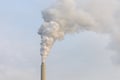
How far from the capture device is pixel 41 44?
30.7 meters

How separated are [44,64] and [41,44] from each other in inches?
72.4

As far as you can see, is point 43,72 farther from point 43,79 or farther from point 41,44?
point 41,44

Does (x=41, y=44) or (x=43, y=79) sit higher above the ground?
(x=41, y=44)

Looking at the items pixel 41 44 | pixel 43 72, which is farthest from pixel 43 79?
pixel 41 44

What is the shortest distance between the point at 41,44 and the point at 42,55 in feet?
3.45

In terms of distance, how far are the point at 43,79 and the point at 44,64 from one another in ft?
4.61

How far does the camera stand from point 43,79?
30.1 m

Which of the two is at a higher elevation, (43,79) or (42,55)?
(42,55)

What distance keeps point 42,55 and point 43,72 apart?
1668 millimetres

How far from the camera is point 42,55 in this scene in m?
31.0

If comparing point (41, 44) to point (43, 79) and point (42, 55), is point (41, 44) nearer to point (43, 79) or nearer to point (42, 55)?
point (42, 55)

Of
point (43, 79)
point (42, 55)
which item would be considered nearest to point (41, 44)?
point (42, 55)

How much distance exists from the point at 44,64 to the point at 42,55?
912 millimetres
